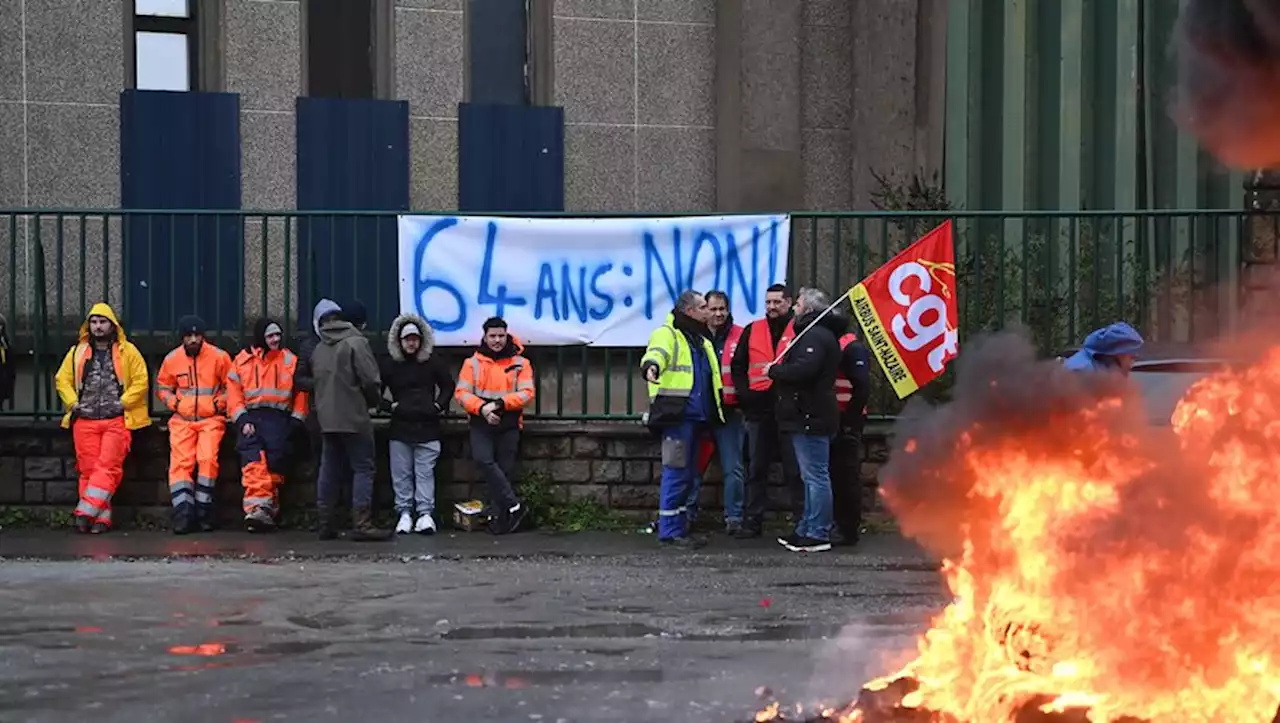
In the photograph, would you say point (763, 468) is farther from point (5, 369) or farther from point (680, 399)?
point (5, 369)

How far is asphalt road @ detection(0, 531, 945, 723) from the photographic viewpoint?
707cm

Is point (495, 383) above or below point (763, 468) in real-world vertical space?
above

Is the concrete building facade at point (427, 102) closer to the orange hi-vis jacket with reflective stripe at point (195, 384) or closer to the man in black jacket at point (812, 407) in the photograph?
the orange hi-vis jacket with reflective stripe at point (195, 384)

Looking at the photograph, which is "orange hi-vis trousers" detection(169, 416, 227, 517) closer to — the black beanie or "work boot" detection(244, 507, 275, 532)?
"work boot" detection(244, 507, 275, 532)

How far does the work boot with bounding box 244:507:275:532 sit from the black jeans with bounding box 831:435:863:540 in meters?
4.18

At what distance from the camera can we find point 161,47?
605 inches

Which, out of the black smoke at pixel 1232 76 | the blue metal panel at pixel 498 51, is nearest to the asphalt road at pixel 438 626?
the black smoke at pixel 1232 76

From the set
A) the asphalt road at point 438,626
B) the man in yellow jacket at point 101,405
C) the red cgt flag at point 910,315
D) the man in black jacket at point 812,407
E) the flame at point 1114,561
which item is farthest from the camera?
the red cgt flag at point 910,315

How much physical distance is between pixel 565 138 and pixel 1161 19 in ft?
18.7

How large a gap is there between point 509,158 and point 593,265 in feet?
7.92

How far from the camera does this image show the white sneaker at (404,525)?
12.9m

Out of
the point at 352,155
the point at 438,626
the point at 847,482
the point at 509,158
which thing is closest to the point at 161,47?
the point at 352,155

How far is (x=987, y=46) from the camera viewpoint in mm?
17031

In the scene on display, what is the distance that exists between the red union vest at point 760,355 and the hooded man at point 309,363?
3075 mm
